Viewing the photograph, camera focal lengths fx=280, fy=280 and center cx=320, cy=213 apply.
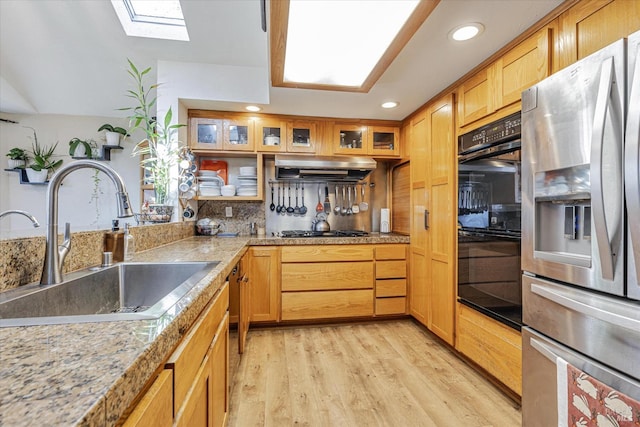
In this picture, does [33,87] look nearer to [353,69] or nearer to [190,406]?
[353,69]

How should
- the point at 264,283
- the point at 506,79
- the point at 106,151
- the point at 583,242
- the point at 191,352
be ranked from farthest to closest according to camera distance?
the point at 106,151 → the point at 264,283 → the point at 506,79 → the point at 583,242 → the point at 191,352

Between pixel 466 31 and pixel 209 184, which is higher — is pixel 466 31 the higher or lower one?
the higher one

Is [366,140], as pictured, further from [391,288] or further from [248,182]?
[391,288]

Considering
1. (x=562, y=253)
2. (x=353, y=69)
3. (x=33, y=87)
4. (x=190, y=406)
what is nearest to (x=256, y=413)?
(x=190, y=406)

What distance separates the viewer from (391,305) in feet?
9.09

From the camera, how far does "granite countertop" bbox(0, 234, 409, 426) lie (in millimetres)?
329

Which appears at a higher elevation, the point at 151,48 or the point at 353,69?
the point at 151,48

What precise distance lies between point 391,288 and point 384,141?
157 centimetres

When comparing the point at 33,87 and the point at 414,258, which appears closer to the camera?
the point at 414,258

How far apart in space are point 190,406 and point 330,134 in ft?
8.68

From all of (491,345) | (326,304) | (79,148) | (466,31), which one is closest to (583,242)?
(491,345)

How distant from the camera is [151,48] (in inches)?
89.0

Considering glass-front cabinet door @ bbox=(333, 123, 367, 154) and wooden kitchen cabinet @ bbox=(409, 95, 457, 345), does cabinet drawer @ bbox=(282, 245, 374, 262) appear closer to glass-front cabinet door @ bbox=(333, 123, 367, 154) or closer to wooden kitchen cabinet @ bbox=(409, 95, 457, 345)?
wooden kitchen cabinet @ bbox=(409, 95, 457, 345)

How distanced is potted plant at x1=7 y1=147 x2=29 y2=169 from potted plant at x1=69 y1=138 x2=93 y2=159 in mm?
491
